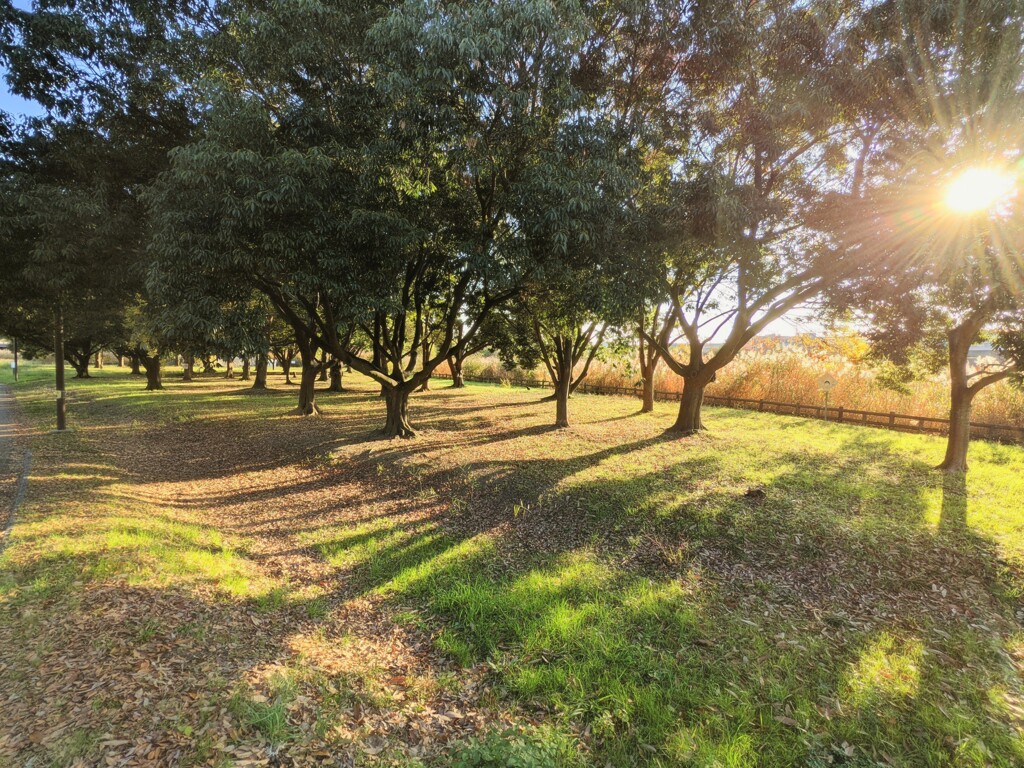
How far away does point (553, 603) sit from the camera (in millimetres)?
4719

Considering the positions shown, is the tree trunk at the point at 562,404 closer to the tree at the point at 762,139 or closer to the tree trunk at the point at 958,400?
the tree at the point at 762,139

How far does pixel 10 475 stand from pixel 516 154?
10635mm

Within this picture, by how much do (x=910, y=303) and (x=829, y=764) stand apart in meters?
10.4

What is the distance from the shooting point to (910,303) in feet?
32.0

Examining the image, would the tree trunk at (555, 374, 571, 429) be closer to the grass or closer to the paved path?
the grass

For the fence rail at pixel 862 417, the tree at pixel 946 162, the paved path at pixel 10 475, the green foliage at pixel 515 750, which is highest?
the tree at pixel 946 162

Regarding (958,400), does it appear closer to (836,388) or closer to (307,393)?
(836,388)

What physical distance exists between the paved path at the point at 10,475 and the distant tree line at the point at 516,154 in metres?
3.12

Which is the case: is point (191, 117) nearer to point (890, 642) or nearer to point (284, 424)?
point (284, 424)

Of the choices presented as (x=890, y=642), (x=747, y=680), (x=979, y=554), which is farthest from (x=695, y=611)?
(x=979, y=554)

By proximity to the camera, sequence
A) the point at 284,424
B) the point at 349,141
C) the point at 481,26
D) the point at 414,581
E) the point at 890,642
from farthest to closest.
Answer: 1. the point at 284,424
2. the point at 349,141
3. the point at 481,26
4. the point at 414,581
5. the point at 890,642

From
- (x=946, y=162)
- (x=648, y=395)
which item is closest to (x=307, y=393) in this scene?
(x=648, y=395)

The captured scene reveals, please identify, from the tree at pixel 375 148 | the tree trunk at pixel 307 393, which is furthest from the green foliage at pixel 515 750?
the tree trunk at pixel 307 393

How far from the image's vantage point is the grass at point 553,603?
3.11 m
